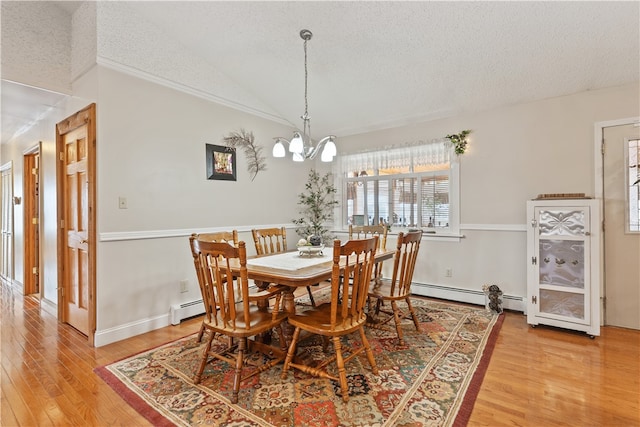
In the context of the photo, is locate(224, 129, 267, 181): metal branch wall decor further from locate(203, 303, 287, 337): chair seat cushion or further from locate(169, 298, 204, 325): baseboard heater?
locate(203, 303, 287, 337): chair seat cushion

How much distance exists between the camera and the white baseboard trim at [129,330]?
8.92 ft

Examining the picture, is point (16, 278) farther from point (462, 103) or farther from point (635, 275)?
point (635, 275)

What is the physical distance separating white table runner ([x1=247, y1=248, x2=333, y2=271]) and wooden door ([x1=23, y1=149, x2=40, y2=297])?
3.97 meters

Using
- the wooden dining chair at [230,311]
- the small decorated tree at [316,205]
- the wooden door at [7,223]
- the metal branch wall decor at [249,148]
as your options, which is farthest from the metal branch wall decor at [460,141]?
the wooden door at [7,223]

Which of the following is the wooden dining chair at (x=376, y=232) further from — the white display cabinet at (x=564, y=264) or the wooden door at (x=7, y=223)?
the wooden door at (x=7, y=223)

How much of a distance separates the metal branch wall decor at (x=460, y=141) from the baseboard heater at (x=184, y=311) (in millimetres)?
3593

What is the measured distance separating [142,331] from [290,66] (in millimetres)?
3180

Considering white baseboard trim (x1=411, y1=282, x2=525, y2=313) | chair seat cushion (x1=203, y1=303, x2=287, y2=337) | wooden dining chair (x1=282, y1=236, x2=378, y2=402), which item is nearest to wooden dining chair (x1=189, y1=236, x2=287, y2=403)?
chair seat cushion (x1=203, y1=303, x2=287, y2=337)

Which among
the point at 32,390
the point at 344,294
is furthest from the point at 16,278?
the point at 344,294

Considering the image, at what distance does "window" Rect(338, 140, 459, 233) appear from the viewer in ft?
13.0

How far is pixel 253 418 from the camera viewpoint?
5.61 feet

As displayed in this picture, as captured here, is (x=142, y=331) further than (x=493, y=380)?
Yes

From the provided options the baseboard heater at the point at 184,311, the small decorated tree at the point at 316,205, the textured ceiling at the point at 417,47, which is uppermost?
the textured ceiling at the point at 417,47

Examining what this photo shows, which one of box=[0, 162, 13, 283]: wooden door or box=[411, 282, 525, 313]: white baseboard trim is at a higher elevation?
box=[0, 162, 13, 283]: wooden door
